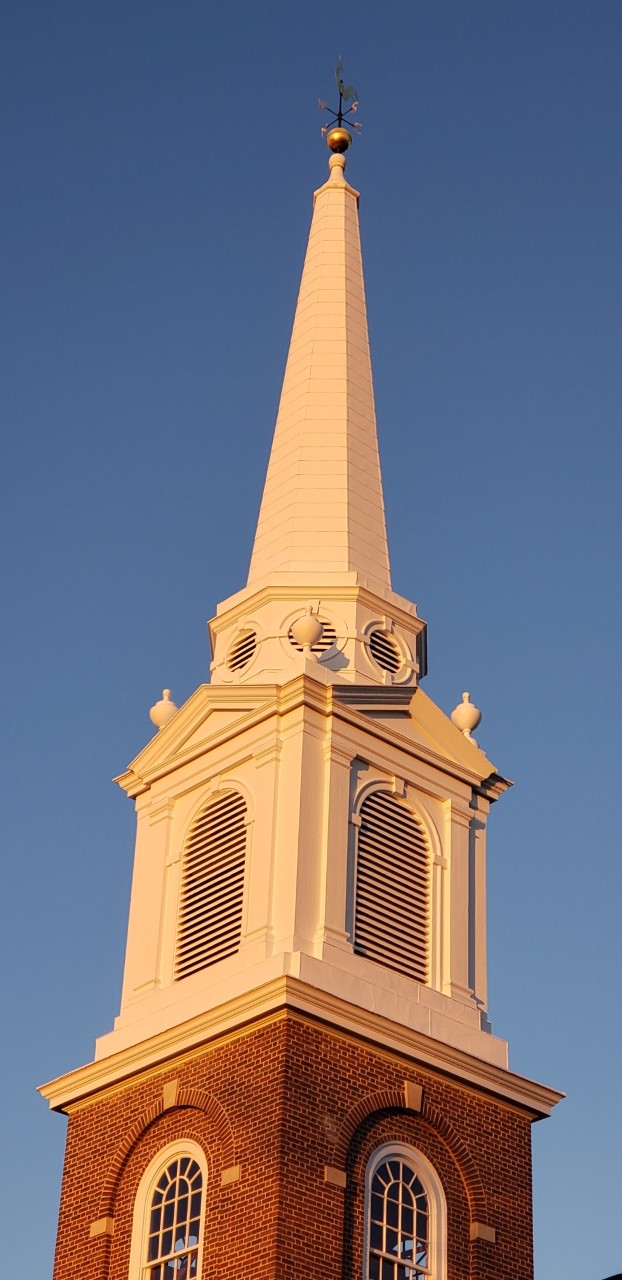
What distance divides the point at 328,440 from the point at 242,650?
4545 millimetres

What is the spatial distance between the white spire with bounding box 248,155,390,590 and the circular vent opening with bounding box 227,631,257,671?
3.63 feet

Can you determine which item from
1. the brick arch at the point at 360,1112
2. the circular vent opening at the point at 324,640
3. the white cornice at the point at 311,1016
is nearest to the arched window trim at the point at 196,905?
the white cornice at the point at 311,1016

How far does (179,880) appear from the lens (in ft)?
143

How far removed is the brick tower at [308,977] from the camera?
38844 millimetres

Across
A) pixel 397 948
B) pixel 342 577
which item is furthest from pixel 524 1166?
pixel 342 577

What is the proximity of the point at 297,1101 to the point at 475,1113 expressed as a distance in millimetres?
3813

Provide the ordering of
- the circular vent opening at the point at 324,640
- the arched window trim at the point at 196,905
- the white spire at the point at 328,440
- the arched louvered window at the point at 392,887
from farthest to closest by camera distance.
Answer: the white spire at the point at 328,440
the circular vent opening at the point at 324,640
the arched louvered window at the point at 392,887
the arched window trim at the point at 196,905

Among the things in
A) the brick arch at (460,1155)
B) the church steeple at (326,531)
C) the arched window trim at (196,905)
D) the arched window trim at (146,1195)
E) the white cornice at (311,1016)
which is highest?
the church steeple at (326,531)

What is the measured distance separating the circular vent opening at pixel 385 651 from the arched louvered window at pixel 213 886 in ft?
12.3

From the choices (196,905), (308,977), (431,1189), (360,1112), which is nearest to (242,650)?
(196,905)

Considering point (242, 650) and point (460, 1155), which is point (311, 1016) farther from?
point (242, 650)

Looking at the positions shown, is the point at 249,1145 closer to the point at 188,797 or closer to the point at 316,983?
the point at 316,983

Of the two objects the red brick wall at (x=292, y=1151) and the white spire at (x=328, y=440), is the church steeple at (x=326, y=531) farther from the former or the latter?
the red brick wall at (x=292, y=1151)

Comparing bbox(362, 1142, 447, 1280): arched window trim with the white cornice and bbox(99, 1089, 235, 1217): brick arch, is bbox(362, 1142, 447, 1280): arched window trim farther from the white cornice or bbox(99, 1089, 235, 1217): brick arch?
bbox(99, 1089, 235, 1217): brick arch
